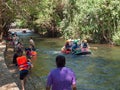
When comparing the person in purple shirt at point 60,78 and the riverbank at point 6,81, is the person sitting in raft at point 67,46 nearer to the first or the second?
the riverbank at point 6,81

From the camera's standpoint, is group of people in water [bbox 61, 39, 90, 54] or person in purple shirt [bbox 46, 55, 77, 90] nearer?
person in purple shirt [bbox 46, 55, 77, 90]

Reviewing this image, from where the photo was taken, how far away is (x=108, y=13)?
32.0 metres

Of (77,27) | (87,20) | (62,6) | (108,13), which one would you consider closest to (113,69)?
(108,13)

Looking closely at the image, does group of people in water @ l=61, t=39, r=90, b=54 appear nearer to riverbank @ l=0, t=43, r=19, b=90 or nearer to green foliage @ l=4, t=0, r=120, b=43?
green foliage @ l=4, t=0, r=120, b=43

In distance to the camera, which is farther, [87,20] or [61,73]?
[87,20]

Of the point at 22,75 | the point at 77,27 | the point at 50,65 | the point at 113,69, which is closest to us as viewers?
the point at 22,75

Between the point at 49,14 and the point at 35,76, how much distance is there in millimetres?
29687

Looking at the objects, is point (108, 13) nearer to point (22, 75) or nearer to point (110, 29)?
point (110, 29)

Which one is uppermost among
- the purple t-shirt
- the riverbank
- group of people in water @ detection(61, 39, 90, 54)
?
the purple t-shirt

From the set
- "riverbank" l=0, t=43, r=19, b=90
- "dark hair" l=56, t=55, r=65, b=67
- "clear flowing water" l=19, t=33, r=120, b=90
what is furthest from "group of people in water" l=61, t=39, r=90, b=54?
"dark hair" l=56, t=55, r=65, b=67

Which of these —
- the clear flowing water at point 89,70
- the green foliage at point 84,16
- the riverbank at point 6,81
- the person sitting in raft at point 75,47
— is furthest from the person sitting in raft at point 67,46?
the riverbank at point 6,81

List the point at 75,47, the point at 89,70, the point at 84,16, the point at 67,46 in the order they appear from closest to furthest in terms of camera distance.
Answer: the point at 89,70 < the point at 75,47 < the point at 67,46 < the point at 84,16

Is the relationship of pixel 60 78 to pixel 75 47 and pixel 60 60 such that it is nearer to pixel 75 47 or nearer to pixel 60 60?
pixel 60 60

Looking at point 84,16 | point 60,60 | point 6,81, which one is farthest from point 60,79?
point 84,16
